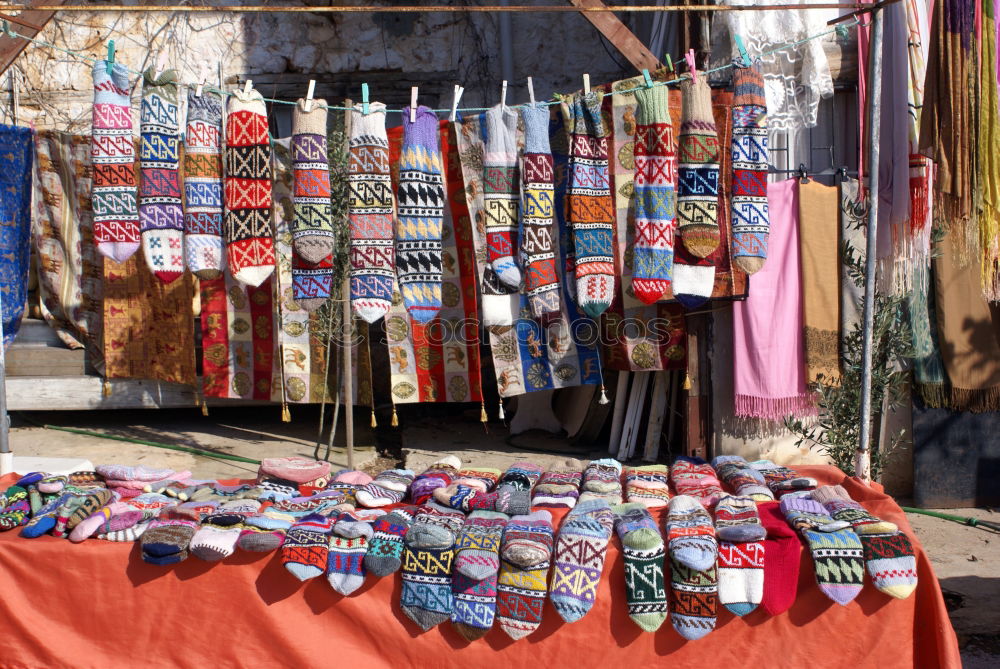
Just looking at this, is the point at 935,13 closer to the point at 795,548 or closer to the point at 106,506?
the point at 795,548

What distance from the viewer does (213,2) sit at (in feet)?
25.3

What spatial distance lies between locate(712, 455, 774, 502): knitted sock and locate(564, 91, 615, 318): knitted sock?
1070 mm

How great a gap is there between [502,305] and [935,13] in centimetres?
240

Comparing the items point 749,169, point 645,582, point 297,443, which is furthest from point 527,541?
point 297,443

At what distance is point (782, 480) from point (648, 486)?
544 mm

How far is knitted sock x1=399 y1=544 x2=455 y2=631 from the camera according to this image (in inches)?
110

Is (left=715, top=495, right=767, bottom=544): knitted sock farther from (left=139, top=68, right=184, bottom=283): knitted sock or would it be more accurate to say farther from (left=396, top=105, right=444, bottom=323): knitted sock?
(left=139, top=68, right=184, bottom=283): knitted sock

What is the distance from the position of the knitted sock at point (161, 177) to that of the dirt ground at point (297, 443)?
2.09 meters

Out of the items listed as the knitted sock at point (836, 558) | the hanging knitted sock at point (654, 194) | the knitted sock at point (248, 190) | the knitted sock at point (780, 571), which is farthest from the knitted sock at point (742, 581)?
the knitted sock at point (248, 190)

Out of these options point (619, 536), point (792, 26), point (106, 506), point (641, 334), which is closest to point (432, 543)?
point (619, 536)

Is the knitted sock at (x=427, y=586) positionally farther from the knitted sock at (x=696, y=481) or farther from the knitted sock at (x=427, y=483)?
the knitted sock at (x=696, y=481)

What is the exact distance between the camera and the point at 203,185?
413 centimetres

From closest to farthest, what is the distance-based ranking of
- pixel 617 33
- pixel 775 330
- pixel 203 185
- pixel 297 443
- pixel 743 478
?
pixel 743 478 → pixel 203 185 → pixel 617 33 → pixel 775 330 → pixel 297 443

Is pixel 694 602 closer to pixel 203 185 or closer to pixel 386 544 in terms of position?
pixel 386 544
